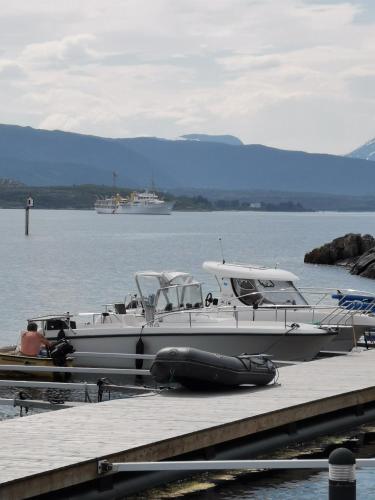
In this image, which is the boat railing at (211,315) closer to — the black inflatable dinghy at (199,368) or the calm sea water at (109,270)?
the black inflatable dinghy at (199,368)

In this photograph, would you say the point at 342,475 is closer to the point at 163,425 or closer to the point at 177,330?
the point at 163,425

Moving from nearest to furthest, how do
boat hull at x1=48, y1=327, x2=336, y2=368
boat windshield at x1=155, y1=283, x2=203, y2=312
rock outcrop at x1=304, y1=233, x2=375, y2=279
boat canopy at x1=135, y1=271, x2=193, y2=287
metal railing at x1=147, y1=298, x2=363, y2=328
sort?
boat hull at x1=48, y1=327, x2=336, y2=368 → metal railing at x1=147, y1=298, x2=363, y2=328 → boat windshield at x1=155, y1=283, x2=203, y2=312 → boat canopy at x1=135, y1=271, x2=193, y2=287 → rock outcrop at x1=304, y1=233, x2=375, y2=279

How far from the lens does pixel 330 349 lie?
27719 millimetres

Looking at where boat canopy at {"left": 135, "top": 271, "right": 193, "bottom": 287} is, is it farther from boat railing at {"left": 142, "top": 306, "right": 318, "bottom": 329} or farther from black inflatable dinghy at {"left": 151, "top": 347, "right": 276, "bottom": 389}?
black inflatable dinghy at {"left": 151, "top": 347, "right": 276, "bottom": 389}

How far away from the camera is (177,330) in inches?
1037

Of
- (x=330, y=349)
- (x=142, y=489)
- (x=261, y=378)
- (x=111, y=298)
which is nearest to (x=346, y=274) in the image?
(x=111, y=298)

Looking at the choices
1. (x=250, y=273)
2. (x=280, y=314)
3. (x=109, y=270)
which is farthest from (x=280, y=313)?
(x=109, y=270)

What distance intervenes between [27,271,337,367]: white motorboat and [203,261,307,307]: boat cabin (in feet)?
3.99

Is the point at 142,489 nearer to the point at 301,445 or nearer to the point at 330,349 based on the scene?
the point at 301,445

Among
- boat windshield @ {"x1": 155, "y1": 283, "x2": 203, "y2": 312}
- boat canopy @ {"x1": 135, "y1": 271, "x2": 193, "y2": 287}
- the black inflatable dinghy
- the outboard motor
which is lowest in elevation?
the outboard motor

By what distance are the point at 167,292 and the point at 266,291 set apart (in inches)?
104

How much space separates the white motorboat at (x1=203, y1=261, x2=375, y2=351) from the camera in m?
27.8

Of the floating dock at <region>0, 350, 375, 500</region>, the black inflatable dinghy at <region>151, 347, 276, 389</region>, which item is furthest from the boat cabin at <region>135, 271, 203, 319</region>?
the black inflatable dinghy at <region>151, 347, 276, 389</region>

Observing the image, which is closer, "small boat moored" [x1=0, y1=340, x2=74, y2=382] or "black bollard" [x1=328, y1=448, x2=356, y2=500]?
"black bollard" [x1=328, y1=448, x2=356, y2=500]
